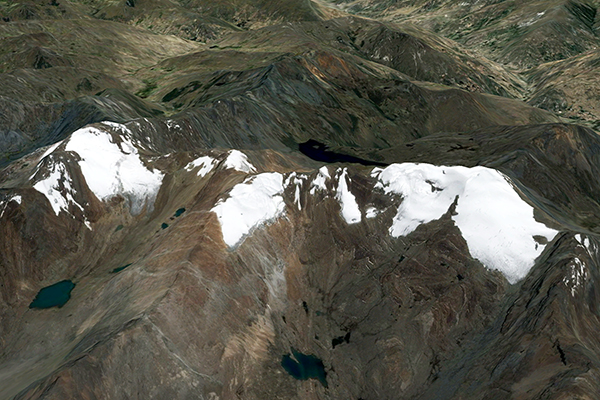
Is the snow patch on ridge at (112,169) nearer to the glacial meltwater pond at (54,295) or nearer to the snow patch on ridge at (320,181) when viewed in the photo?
the glacial meltwater pond at (54,295)

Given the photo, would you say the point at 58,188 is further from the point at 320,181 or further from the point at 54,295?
the point at 320,181

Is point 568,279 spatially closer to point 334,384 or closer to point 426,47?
point 334,384

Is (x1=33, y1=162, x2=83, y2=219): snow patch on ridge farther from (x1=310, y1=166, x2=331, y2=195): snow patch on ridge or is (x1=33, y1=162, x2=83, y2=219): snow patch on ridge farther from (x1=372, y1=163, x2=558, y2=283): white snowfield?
(x1=372, y1=163, x2=558, y2=283): white snowfield

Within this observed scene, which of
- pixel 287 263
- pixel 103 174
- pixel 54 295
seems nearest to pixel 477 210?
pixel 287 263

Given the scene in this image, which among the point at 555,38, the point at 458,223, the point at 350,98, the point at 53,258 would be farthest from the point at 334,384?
the point at 555,38

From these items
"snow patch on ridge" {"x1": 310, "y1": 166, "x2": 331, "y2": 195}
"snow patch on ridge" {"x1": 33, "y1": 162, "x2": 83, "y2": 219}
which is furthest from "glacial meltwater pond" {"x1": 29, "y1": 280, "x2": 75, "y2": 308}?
"snow patch on ridge" {"x1": 310, "y1": 166, "x2": 331, "y2": 195}
